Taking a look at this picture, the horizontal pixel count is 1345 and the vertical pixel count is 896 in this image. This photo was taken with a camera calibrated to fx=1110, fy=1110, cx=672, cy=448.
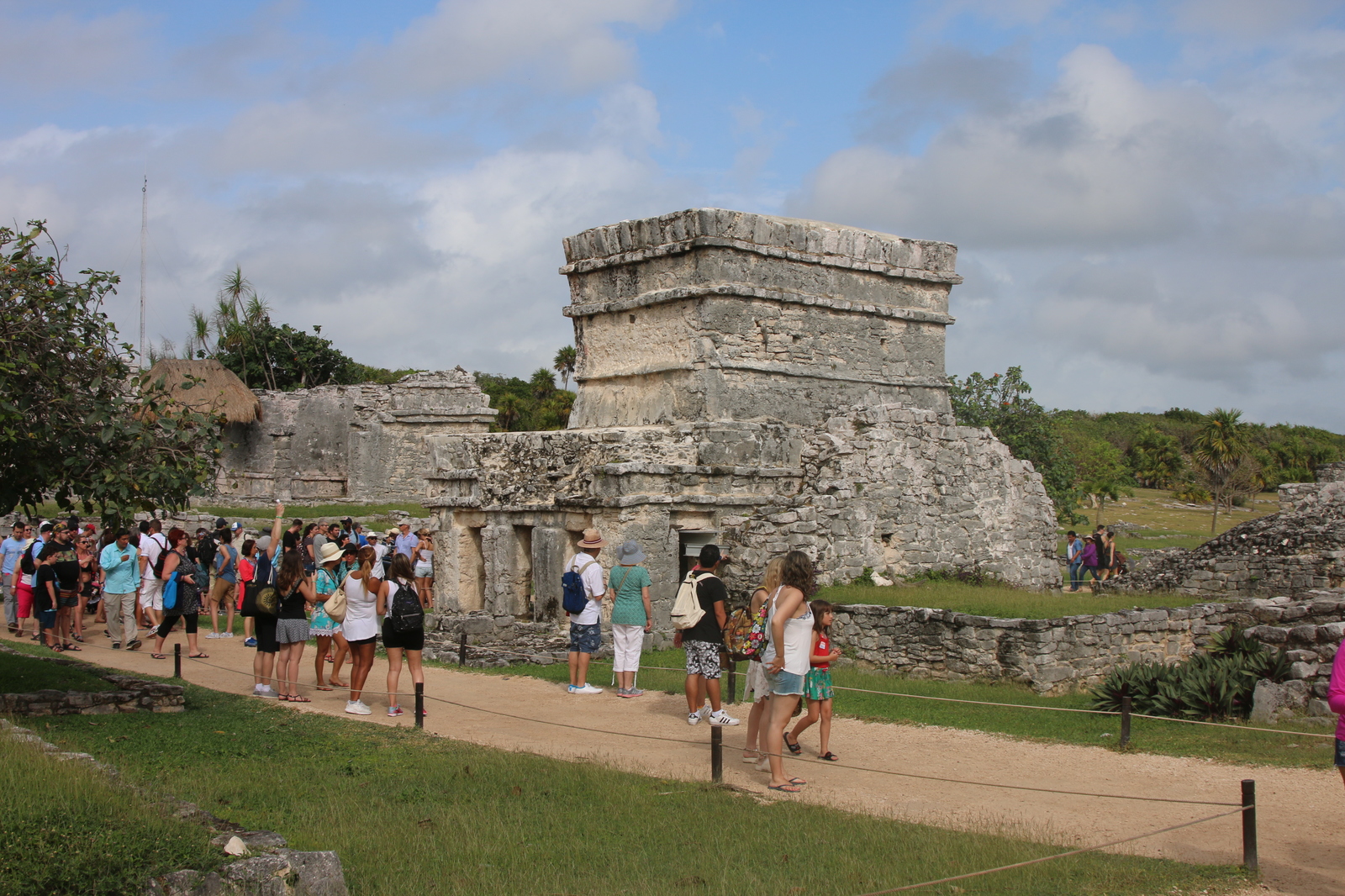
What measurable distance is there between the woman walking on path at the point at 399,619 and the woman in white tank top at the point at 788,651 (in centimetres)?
376

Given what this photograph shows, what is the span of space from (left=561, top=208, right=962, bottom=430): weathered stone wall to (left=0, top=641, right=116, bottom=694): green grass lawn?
7.85 meters

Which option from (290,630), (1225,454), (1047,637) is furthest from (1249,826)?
(1225,454)

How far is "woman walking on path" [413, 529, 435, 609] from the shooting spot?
18.1 meters

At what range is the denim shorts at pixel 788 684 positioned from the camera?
306 inches

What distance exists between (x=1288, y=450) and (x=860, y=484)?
45.3 meters

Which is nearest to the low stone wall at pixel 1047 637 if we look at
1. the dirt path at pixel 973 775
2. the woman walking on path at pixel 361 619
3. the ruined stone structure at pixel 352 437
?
the dirt path at pixel 973 775

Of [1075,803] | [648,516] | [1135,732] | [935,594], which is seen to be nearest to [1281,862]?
[1075,803]

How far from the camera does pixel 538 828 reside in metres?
6.59

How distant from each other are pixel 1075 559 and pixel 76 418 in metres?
16.9

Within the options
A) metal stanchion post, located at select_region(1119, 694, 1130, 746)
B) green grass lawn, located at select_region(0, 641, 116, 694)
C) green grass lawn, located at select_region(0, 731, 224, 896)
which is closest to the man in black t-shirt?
metal stanchion post, located at select_region(1119, 694, 1130, 746)

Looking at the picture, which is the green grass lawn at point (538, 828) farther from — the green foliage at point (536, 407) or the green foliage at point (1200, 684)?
the green foliage at point (536, 407)

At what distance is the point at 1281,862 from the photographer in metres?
6.17

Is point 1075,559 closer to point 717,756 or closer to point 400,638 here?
point 400,638

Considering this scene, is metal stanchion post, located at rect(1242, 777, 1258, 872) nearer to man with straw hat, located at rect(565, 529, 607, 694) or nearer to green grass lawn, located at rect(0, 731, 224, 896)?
green grass lawn, located at rect(0, 731, 224, 896)
